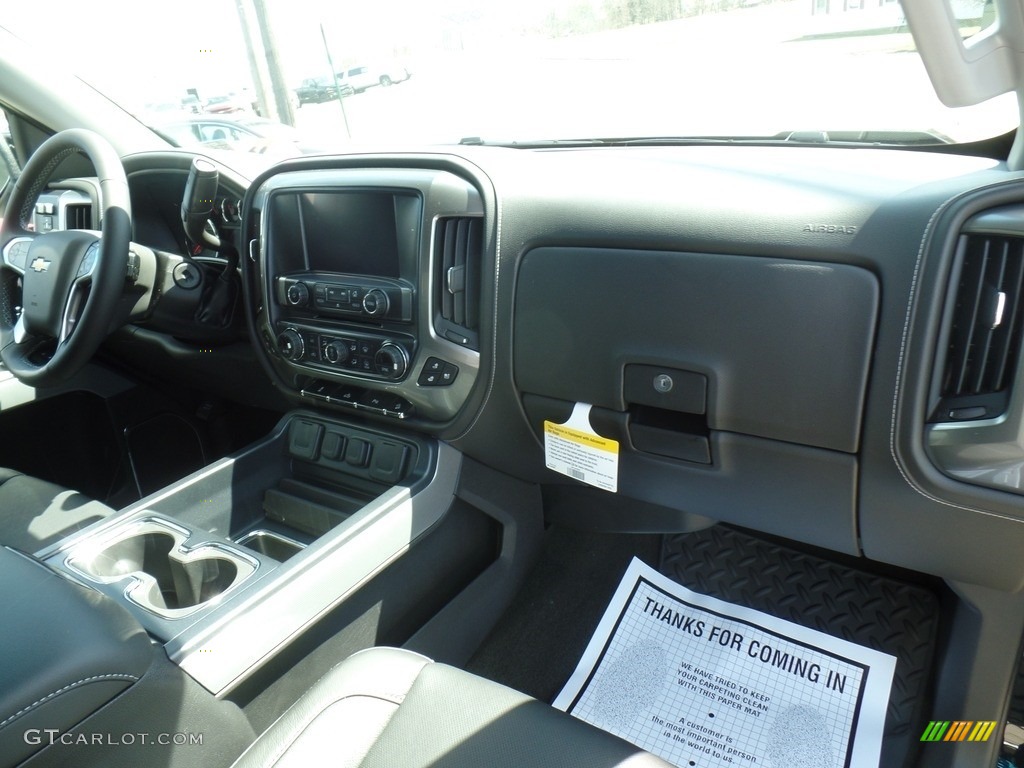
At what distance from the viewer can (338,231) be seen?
1.64 metres

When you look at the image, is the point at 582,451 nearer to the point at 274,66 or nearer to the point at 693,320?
the point at 693,320

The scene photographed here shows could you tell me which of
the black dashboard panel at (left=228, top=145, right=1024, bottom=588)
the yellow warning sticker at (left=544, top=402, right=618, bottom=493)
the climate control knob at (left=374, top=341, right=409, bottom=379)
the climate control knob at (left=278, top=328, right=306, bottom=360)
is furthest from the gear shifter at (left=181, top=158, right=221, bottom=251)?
the yellow warning sticker at (left=544, top=402, right=618, bottom=493)

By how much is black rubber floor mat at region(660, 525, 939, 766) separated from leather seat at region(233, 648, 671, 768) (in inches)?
31.0

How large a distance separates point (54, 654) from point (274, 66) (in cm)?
151

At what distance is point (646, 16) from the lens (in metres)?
1.39

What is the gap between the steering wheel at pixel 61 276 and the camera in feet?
5.00

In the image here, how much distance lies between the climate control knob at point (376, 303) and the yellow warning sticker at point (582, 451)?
0.40 meters

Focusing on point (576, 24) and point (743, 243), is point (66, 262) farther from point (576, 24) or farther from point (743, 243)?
point (743, 243)

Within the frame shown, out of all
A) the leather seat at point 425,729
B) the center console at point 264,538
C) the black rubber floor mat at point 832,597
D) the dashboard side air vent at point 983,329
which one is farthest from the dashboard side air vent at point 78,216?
the dashboard side air vent at point 983,329

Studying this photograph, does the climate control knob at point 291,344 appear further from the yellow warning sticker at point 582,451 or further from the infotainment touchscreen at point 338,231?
the yellow warning sticker at point 582,451

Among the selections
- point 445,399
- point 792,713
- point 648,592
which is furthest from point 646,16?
point 792,713

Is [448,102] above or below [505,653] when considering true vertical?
A: above

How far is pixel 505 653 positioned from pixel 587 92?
1.24 m

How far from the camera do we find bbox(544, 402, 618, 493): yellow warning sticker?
141 centimetres
